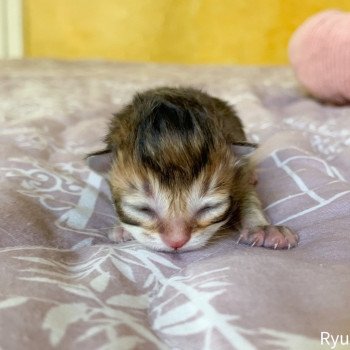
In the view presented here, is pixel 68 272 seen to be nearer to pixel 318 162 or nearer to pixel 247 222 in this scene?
pixel 247 222

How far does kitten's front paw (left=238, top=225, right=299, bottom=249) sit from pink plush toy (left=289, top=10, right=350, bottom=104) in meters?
0.94

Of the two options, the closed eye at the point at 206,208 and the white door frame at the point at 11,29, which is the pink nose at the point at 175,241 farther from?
the white door frame at the point at 11,29

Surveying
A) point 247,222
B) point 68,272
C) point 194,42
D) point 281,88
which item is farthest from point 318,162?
point 194,42

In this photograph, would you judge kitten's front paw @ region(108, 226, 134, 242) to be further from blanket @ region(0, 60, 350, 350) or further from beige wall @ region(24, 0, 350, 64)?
beige wall @ region(24, 0, 350, 64)

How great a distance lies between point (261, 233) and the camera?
97 centimetres

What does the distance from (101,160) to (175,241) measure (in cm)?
25

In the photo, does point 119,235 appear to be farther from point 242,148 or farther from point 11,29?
point 11,29

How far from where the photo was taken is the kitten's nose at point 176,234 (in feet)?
3.06

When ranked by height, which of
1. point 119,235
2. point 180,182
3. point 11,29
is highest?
point 180,182

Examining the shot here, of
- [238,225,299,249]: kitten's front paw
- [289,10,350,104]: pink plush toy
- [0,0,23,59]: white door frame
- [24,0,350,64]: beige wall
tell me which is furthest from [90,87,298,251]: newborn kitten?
[0,0,23,59]: white door frame

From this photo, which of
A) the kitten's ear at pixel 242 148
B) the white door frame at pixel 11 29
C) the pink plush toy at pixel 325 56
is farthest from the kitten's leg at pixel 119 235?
the white door frame at pixel 11 29

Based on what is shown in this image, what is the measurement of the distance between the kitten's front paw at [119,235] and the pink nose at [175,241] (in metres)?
0.11

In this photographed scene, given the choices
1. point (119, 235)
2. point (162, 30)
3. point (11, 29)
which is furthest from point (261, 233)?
point (11, 29)

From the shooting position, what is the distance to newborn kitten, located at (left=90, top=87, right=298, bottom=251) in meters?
0.96
